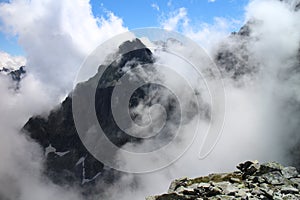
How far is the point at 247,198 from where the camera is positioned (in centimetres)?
2642

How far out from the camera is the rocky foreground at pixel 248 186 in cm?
2708

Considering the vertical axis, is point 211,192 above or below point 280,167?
below

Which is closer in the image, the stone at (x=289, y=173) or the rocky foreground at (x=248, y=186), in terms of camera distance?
the rocky foreground at (x=248, y=186)

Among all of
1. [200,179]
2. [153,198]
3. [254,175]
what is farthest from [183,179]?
[254,175]

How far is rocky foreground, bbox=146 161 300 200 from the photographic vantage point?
27.1 m

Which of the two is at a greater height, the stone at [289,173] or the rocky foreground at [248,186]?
the stone at [289,173]

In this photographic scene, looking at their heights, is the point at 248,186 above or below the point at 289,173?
below

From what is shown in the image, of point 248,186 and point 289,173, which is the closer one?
point 248,186

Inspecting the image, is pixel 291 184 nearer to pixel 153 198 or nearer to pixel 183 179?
pixel 183 179

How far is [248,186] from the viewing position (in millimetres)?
29031

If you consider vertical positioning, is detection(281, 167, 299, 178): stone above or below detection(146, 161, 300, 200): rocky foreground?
above

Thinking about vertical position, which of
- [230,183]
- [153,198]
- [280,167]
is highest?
[280,167]

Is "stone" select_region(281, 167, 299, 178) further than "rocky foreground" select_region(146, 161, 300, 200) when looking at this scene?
Yes

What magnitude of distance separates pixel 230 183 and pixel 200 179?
16.3 ft
